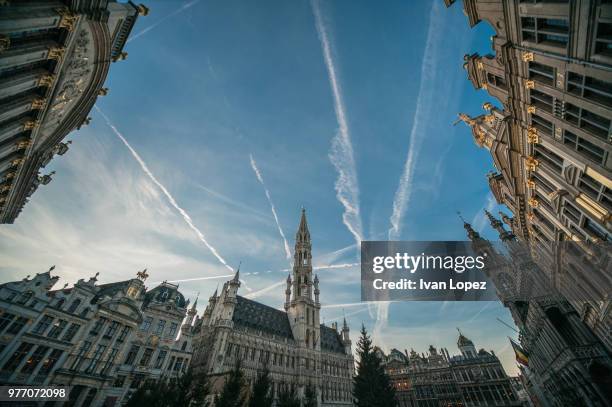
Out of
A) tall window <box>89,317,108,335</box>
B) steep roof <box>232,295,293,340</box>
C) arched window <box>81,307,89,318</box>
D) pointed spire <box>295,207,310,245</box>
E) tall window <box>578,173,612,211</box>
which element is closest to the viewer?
tall window <box>578,173,612,211</box>

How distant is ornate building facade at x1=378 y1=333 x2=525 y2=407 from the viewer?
58.1 metres

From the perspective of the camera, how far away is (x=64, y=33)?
11203mm

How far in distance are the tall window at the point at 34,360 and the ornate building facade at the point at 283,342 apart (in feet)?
66.5

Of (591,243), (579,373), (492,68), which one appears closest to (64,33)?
(492,68)

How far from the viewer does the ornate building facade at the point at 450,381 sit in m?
58.1

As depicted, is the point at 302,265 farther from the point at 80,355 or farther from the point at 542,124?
the point at 542,124

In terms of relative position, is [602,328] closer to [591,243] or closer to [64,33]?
[591,243]

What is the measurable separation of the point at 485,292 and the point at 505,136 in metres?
41.4

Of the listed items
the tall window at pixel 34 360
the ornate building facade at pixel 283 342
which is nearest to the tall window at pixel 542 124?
the ornate building facade at pixel 283 342

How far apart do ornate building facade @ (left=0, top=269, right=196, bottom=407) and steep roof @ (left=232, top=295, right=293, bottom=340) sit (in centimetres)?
1517

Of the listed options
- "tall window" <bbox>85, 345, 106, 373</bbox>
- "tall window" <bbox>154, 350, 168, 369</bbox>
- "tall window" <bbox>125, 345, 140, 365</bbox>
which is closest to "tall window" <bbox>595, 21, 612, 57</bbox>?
"tall window" <bbox>85, 345, 106, 373</bbox>

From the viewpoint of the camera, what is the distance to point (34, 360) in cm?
2673

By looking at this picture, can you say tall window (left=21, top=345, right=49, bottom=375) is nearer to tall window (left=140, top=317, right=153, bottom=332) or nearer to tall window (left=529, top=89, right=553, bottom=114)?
tall window (left=140, top=317, right=153, bottom=332)

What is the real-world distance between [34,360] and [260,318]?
3948cm
